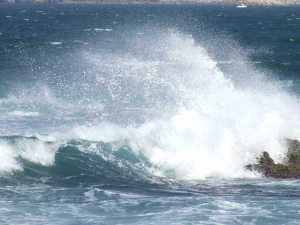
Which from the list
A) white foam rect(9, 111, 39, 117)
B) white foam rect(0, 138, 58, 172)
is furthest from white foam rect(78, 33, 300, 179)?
white foam rect(9, 111, 39, 117)

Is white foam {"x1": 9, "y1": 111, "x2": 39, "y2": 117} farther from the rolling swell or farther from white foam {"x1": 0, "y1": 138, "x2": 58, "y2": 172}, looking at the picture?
white foam {"x1": 0, "y1": 138, "x2": 58, "y2": 172}

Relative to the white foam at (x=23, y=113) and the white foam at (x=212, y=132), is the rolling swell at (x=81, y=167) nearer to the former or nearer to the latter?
the white foam at (x=212, y=132)

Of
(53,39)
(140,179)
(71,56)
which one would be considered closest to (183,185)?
(140,179)

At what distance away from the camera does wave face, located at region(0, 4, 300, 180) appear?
34.0 feet

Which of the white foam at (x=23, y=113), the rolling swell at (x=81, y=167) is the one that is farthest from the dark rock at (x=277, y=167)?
the white foam at (x=23, y=113)

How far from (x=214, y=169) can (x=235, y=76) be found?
11666 millimetres

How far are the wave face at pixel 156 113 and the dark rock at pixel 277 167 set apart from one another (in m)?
0.31

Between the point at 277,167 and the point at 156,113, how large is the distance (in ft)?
22.1

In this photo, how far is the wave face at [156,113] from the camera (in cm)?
1037

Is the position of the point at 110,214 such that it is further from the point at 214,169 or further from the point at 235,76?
the point at 235,76

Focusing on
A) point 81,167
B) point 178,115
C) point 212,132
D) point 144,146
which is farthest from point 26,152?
point 212,132

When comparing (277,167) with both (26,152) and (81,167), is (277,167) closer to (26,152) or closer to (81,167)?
(81,167)

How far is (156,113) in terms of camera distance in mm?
15203

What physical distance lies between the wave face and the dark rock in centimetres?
31
